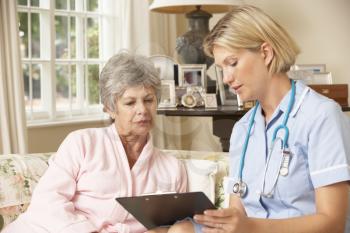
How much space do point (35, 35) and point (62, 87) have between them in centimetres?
45

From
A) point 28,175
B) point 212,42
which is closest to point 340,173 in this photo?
point 212,42

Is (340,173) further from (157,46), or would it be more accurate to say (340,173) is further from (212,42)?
(157,46)

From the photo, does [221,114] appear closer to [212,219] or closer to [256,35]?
[256,35]

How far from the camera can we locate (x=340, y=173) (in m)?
1.49

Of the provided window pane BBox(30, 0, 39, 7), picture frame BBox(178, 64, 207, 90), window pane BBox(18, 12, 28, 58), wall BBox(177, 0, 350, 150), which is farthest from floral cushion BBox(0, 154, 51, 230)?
wall BBox(177, 0, 350, 150)

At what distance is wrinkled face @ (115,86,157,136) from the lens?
85.7 inches

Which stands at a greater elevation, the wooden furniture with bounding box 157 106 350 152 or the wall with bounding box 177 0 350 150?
the wall with bounding box 177 0 350 150

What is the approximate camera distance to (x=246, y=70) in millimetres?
1615

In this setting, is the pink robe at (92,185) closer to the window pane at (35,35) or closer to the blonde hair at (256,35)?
the blonde hair at (256,35)

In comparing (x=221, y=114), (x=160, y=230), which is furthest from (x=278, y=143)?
(x=221, y=114)

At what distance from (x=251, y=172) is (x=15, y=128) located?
7.12 feet

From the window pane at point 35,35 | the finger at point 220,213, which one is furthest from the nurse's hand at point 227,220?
the window pane at point 35,35

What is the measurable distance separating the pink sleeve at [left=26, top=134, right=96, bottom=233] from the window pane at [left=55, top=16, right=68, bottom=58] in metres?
2.30

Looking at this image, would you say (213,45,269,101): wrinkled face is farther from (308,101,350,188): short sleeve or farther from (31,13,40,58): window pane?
(31,13,40,58): window pane
